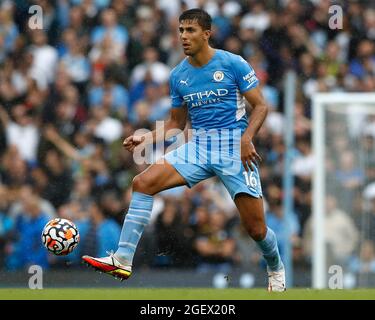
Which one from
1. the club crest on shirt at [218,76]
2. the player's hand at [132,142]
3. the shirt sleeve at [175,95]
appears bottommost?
the player's hand at [132,142]

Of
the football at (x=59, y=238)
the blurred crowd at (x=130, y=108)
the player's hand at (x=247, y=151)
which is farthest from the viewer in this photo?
the blurred crowd at (x=130, y=108)

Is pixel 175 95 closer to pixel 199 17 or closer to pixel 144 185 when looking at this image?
pixel 199 17

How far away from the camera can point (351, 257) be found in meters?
15.3

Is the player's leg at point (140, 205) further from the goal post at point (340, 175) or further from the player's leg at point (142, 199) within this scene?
the goal post at point (340, 175)

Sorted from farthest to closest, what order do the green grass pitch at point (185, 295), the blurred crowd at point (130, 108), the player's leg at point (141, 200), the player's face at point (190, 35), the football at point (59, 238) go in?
the blurred crowd at point (130, 108)
the football at point (59, 238)
the player's face at point (190, 35)
the player's leg at point (141, 200)
the green grass pitch at point (185, 295)

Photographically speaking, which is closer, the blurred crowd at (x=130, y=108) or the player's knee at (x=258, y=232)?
the player's knee at (x=258, y=232)

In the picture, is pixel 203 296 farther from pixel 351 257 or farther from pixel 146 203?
pixel 351 257

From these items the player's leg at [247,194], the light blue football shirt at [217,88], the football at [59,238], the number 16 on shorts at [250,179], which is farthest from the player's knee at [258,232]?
the football at [59,238]

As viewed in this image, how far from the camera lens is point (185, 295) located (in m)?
9.93

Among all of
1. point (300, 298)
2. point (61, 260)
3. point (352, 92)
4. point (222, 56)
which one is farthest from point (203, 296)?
point (352, 92)

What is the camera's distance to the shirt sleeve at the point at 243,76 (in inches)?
397

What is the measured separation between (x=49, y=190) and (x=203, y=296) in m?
6.16

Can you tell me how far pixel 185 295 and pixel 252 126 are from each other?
5.25ft

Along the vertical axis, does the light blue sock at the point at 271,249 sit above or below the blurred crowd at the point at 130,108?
below
